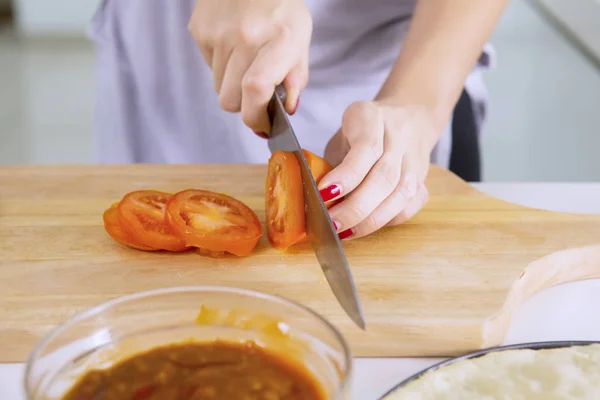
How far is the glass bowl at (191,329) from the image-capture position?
61cm

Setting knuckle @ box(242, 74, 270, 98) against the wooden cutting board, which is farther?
knuckle @ box(242, 74, 270, 98)

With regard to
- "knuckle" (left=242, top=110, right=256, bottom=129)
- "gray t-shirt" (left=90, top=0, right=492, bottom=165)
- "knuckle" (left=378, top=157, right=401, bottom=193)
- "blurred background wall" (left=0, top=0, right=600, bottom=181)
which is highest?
"knuckle" (left=242, top=110, right=256, bottom=129)

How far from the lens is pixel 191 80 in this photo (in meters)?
1.72

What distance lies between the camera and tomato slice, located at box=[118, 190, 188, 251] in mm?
1031

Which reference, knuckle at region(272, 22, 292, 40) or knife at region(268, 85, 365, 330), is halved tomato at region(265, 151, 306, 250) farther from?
knuckle at region(272, 22, 292, 40)

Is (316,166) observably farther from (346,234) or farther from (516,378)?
(516,378)

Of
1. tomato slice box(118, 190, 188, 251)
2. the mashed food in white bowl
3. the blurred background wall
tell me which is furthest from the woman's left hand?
the blurred background wall

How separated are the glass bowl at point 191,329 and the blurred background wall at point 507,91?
299 cm

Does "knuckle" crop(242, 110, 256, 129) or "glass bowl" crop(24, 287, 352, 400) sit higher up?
"glass bowl" crop(24, 287, 352, 400)

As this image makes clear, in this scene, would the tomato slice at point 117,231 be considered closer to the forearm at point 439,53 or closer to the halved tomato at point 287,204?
the halved tomato at point 287,204

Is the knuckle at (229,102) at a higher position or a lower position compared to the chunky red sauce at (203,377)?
lower

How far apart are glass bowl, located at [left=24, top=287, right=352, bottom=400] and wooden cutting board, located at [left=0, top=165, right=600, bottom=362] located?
241 mm

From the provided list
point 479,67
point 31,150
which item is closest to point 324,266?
point 479,67

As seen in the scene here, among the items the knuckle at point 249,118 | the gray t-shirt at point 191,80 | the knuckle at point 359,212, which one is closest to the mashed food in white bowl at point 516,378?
the knuckle at point 359,212
